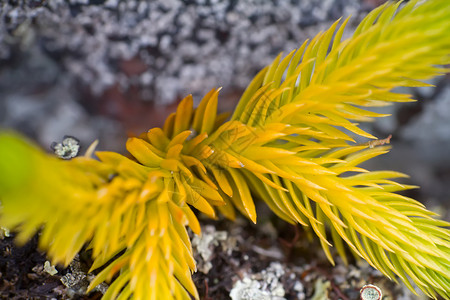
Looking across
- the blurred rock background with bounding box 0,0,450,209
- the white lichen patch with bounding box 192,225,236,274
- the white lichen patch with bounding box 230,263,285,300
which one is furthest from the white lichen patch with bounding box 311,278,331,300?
the blurred rock background with bounding box 0,0,450,209

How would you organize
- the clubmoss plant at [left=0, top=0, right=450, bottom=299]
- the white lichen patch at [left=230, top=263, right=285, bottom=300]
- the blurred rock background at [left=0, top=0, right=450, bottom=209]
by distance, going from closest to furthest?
the clubmoss plant at [left=0, top=0, right=450, bottom=299] < the white lichen patch at [left=230, top=263, right=285, bottom=300] < the blurred rock background at [left=0, top=0, right=450, bottom=209]

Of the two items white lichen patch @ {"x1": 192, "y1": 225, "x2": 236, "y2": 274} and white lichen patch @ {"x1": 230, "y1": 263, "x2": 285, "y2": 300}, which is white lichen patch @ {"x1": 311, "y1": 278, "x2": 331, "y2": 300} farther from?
white lichen patch @ {"x1": 192, "y1": 225, "x2": 236, "y2": 274}

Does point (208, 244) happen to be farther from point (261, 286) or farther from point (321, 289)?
point (321, 289)

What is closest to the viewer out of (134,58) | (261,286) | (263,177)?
(263,177)

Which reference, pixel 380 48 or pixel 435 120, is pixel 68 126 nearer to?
pixel 380 48

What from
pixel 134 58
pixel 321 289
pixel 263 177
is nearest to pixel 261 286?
pixel 321 289

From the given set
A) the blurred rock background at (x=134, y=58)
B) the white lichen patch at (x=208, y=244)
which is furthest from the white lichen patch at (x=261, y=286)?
the blurred rock background at (x=134, y=58)
